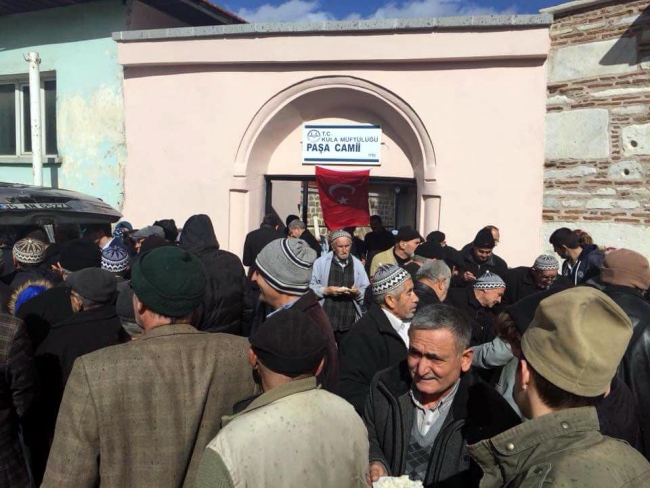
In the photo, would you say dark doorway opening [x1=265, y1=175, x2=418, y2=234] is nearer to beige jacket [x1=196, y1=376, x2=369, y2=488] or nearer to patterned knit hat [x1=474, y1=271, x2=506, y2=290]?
patterned knit hat [x1=474, y1=271, x2=506, y2=290]

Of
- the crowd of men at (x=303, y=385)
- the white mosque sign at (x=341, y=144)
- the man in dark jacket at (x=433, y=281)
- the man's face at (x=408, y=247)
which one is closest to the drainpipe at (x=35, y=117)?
the white mosque sign at (x=341, y=144)

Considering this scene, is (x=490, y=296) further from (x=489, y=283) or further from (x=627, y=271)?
(x=627, y=271)

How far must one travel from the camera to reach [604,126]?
7.31 meters

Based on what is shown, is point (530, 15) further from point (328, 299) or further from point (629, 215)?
point (328, 299)

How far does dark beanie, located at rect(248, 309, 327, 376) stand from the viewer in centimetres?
178

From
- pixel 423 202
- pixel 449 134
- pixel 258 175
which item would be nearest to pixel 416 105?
pixel 449 134

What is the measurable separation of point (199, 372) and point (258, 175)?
7.47 meters

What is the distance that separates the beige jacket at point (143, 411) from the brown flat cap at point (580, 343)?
1.08 meters

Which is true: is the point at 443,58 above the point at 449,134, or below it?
above

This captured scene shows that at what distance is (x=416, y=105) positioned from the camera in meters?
8.23

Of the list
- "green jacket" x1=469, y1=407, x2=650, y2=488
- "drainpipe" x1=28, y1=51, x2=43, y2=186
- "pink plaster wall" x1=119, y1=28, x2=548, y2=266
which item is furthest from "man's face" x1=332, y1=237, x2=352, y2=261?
"drainpipe" x1=28, y1=51, x2=43, y2=186

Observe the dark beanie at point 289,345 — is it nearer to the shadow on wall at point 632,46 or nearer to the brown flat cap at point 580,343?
the brown flat cap at point 580,343

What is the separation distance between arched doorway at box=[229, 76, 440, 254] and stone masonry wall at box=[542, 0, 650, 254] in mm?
1658

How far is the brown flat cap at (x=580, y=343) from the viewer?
158 cm
